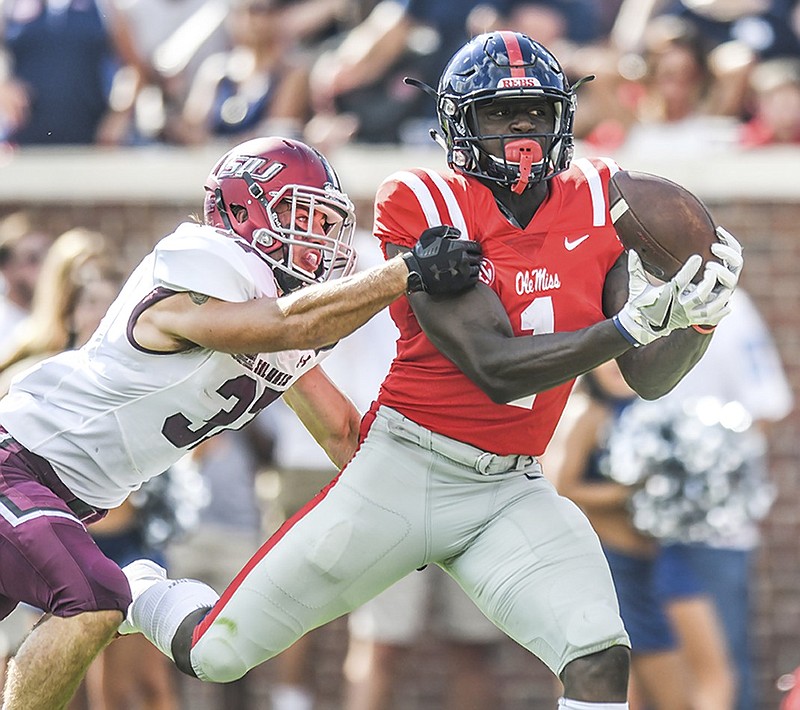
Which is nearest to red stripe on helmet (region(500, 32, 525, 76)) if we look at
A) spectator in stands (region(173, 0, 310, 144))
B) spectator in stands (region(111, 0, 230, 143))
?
spectator in stands (region(173, 0, 310, 144))

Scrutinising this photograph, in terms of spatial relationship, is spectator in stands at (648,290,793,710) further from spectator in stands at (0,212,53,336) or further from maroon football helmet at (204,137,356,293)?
spectator in stands at (0,212,53,336)

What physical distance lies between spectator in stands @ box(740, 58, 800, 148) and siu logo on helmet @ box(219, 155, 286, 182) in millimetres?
4227

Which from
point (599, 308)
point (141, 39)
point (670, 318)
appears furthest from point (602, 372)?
point (141, 39)

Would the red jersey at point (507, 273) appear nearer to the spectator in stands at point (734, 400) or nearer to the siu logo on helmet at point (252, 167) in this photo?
the siu logo on helmet at point (252, 167)

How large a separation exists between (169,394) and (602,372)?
2749 millimetres

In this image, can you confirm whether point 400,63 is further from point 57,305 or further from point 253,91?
point 57,305

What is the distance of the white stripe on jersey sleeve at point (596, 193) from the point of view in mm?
4566

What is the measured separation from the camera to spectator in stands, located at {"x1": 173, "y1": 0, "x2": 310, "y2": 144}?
28.9 ft

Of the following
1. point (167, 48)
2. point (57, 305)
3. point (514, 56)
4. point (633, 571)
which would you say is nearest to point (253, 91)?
point (167, 48)

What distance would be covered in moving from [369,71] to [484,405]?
454 cm

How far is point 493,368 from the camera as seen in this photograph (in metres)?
4.32

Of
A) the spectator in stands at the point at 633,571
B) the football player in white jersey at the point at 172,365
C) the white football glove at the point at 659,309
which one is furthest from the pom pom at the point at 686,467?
the white football glove at the point at 659,309

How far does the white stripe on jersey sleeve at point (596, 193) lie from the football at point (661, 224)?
6cm

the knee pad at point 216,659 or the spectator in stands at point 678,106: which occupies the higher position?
the knee pad at point 216,659
